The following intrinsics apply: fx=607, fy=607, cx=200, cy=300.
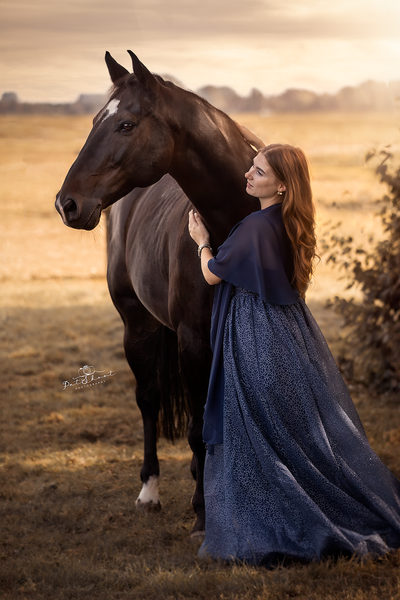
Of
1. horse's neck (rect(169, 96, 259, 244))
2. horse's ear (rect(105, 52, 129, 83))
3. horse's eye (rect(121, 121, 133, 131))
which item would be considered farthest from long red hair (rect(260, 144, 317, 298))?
horse's ear (rect(105, 52, 129, 83))

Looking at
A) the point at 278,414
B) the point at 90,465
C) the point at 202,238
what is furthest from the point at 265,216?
the point at 90,465

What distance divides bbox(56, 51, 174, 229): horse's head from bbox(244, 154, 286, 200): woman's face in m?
0.38

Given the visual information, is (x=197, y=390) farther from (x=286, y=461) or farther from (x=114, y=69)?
(x=114, y=69)

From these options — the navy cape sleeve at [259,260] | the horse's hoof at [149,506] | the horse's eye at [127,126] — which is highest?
the horse's eye at [127,126]

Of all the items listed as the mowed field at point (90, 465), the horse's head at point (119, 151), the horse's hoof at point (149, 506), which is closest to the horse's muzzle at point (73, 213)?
the horse's head at point (119, 151)

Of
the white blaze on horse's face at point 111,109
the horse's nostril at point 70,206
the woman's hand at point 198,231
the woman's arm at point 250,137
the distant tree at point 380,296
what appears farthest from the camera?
the distant tree at point 380,296

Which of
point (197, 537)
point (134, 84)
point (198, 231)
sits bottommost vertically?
point (197, 537)

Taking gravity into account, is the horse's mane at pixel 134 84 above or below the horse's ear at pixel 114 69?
below

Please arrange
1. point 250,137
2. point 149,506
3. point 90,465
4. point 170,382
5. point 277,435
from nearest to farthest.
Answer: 1. point 277,435
2. point 250,137
3. point 149,506
4. point 170,382
5. point 90,465

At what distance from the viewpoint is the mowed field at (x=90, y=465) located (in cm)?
256

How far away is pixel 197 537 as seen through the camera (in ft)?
10.3

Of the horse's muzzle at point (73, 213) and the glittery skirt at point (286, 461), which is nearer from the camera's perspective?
the horse's muzzle at point (73, 213)

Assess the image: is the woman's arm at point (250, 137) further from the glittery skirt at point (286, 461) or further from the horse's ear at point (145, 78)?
the glittery skirt at point (286, 461)

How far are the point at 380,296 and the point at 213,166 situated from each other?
9.81 feet
